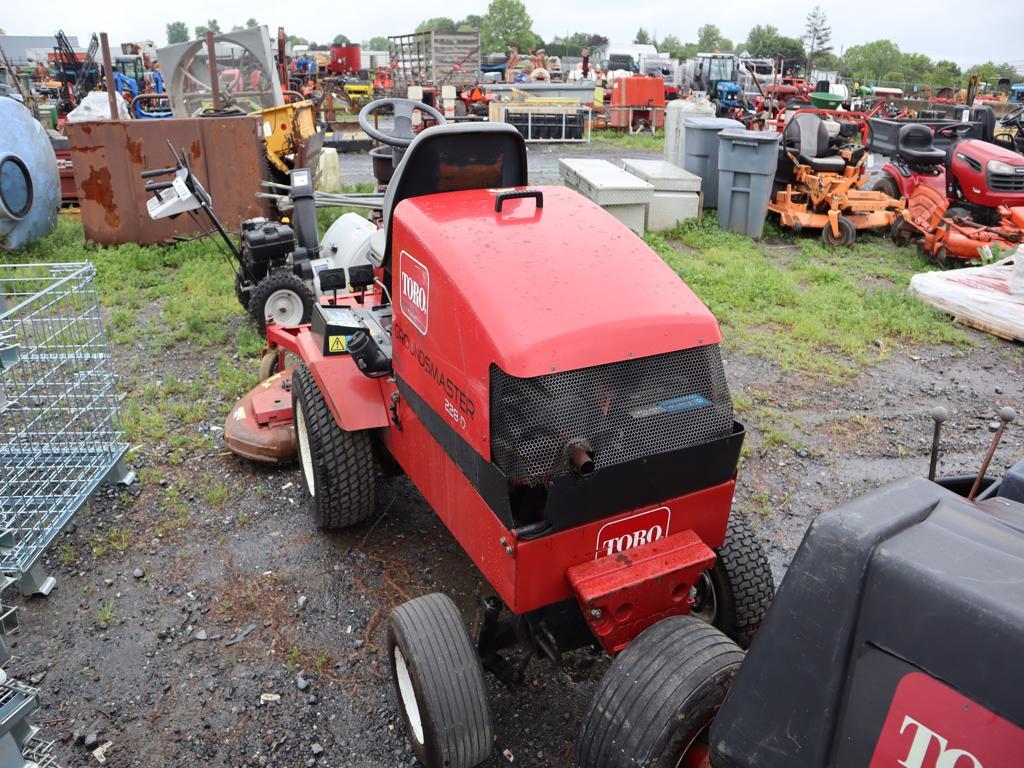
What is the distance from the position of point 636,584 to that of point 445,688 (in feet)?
2.15

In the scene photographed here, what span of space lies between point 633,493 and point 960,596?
1292mm

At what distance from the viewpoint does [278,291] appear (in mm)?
5832

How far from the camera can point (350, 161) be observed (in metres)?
15.5

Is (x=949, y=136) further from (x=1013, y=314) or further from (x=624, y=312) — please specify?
(x=624, y=312)

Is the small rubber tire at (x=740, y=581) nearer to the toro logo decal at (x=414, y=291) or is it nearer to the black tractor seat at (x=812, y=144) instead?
the toro logo decal at (x=414, y=291)

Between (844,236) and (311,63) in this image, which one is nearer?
(844,236)

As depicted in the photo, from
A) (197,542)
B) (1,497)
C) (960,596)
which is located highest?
(960,596)

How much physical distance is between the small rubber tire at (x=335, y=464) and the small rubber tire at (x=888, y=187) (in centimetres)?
909

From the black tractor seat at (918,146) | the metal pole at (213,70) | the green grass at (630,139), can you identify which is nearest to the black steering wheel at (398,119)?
the metal pole at (213,70)

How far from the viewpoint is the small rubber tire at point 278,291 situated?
5809mm

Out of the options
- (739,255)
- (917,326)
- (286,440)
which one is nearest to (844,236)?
(739,255)

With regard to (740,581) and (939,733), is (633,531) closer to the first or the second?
(740,581)

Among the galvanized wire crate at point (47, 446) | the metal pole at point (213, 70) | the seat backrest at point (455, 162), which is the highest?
the metal pole at point (213, 70)

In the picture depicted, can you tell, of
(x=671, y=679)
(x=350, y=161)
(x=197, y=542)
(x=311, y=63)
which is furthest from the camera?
A: (x=311, y=63)
